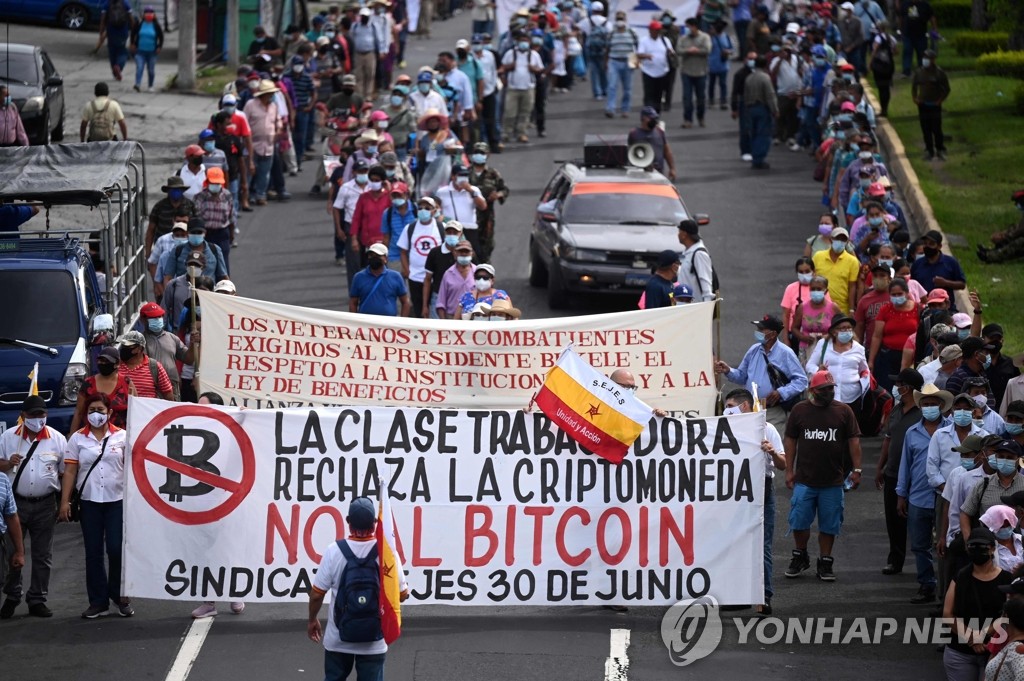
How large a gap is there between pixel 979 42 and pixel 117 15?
20.1m

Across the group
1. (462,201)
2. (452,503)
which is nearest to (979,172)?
(462,201)

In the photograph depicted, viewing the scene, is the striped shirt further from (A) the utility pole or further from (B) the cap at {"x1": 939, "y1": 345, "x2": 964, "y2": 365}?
(B) the cap at {"x1": 939, "y1": 345, "x2": 964, "y2": 365}

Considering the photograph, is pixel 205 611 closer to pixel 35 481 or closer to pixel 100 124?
pixel 35 481

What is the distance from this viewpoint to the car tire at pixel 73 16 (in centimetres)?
4000

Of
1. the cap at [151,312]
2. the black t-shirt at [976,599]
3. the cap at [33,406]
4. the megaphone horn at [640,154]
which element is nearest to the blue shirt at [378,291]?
the cap at [151,312]

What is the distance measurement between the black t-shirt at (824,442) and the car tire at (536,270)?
9.54m

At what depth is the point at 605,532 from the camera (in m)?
12.5

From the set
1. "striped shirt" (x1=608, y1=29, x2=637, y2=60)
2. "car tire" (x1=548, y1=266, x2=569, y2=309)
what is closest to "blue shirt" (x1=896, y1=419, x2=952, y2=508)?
"car tire" (x1=548, y1=266, x2=569, y2=309)

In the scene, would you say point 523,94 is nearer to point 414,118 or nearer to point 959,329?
point 414,118

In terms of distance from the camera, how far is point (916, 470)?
13.2 m

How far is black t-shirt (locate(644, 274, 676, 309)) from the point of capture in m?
16.5

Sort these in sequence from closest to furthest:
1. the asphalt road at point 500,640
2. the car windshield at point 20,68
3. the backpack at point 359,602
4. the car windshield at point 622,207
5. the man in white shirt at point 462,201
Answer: the backpack at point 359,602
the asphalt road at point 500,640
the man in white shirt at point 462,201
the car windshield at point 622,207
the car windshield at point 20,68

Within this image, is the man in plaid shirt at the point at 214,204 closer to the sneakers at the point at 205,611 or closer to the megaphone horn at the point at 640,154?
the megaphone horn at the point at 640,154

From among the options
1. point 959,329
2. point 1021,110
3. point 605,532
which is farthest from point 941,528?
point 1021,110
